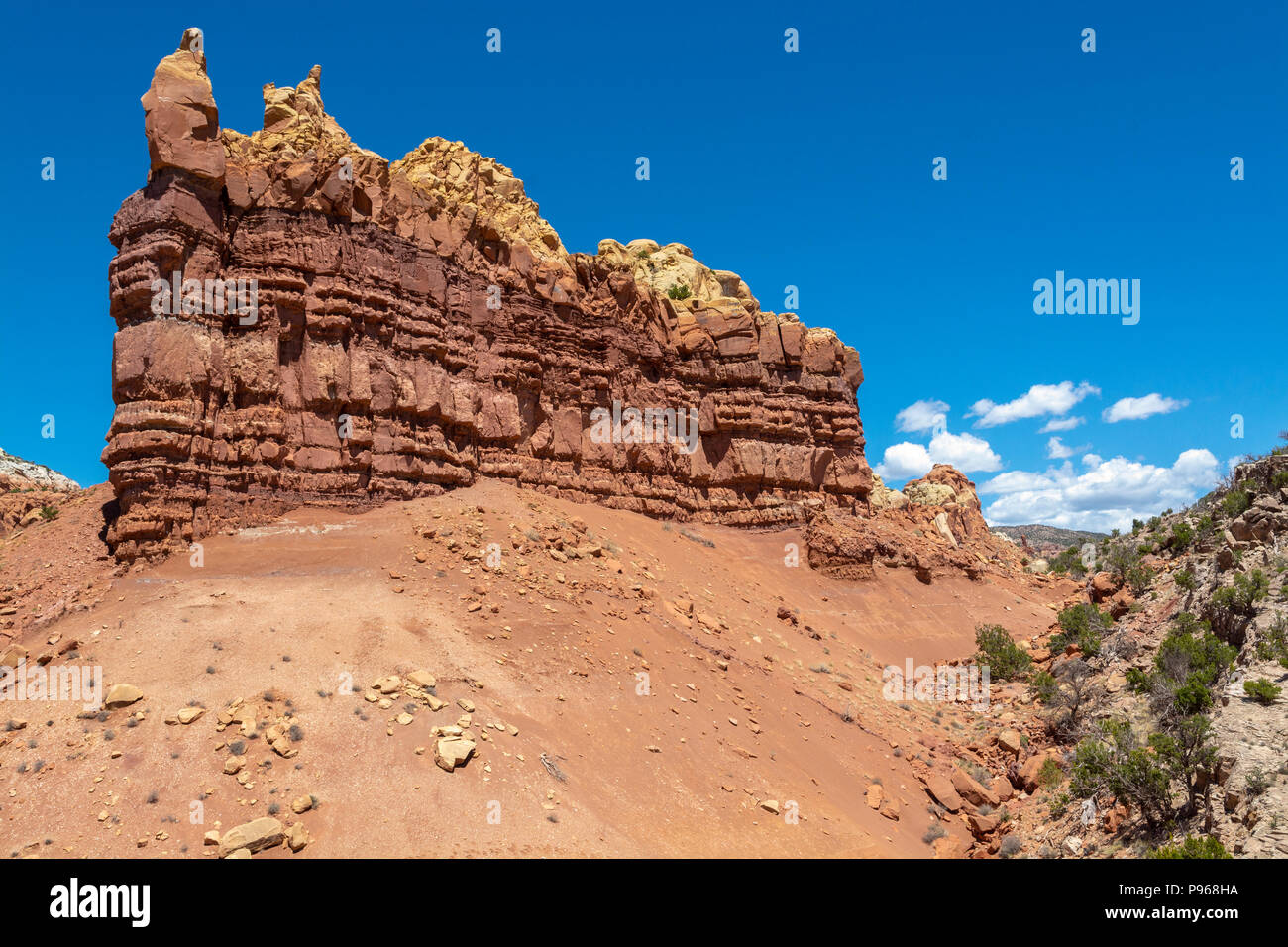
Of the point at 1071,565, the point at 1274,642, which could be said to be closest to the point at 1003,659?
the point at 1274,642

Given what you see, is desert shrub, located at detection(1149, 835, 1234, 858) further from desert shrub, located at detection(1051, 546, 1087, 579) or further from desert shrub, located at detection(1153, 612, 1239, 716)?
desert shrub, located at detection(1051, 546, 1087, 579)

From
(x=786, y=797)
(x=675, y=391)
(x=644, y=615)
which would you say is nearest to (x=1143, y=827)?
(x=786, y=797)

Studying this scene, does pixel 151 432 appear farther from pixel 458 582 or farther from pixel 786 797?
pixel 786 797

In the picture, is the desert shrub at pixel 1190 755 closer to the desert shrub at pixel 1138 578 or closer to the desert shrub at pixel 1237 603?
the desert shrub at pixel 1237 603

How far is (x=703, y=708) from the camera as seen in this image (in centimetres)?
1820

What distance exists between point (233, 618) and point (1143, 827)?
17.1 metres

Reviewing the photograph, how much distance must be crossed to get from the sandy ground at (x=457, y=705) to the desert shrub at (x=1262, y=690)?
7104 millimetres

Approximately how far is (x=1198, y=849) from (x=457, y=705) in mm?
11531

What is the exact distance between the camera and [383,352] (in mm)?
22828

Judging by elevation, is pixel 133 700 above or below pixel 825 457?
below

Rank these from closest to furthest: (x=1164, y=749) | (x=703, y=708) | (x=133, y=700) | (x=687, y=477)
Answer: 1. (x=1164, y=749)
2. (x=133, y=700)
3. (x=703, y=708)
4. (x=687, y=477)

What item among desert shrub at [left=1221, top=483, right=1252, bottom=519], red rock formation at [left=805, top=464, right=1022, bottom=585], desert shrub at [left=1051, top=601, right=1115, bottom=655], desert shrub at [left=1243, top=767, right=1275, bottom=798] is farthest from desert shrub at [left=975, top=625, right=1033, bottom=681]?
desert shrub at [left=1243, top=767, right=1275, bottom=798]

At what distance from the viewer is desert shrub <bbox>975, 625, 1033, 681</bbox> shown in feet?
82.1

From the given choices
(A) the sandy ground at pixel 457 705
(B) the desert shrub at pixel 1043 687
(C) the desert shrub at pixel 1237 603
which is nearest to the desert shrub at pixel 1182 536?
(B) the desert shrub at pixel 1043 687
